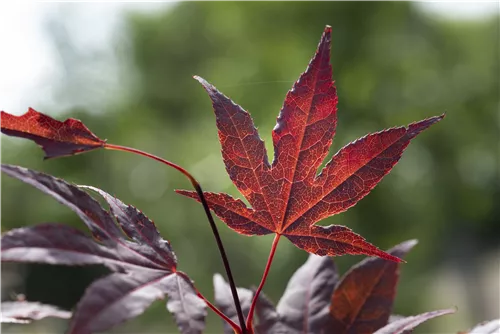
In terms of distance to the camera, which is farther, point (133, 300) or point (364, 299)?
point (364, 299)

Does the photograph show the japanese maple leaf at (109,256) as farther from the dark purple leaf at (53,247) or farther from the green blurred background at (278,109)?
the green blurred background at (278,109)

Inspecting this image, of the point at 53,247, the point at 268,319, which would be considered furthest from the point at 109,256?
the point at 268,319

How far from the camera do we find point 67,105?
5.07m

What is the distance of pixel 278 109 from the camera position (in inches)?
187

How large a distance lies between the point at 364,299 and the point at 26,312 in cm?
16

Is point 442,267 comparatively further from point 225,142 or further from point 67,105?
point 225,142

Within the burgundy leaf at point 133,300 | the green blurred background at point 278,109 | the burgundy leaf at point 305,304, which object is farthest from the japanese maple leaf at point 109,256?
the green blurred background at point 278,109

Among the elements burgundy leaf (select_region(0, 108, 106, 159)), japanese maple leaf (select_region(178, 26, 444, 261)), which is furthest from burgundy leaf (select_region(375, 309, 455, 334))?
burgundy leaf (select_region(0, 108, 106, 159))

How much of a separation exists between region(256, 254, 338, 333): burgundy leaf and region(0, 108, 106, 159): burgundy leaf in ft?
0.44

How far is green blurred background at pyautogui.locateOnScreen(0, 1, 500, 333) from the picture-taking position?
4.88 metres

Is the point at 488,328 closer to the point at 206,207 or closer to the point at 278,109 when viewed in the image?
the point at 206,207

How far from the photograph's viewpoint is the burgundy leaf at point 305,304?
273 mm

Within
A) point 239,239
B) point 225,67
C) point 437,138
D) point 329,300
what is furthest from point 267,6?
point 329,300

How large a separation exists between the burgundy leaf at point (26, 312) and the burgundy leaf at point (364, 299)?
0.46 ft
